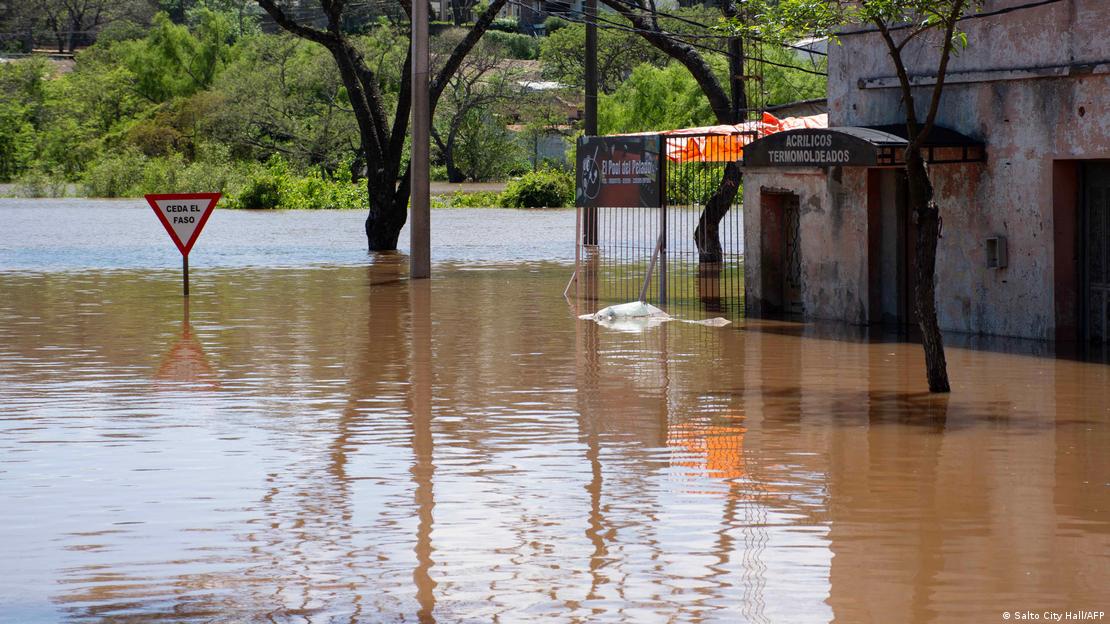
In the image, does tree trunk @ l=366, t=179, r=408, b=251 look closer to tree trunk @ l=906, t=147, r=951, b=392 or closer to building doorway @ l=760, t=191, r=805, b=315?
building doorway @ l=760, t=191, r=805, b=315

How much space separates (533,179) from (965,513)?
6025 centimetres

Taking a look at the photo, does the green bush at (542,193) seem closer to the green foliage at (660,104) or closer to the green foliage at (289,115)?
the green foliage at (660,104)

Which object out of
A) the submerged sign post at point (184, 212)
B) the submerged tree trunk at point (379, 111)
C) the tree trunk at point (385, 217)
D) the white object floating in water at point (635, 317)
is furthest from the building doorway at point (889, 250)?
the tree trunk at point (385, 217)

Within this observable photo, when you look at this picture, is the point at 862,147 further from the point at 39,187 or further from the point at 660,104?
the point at 660,104

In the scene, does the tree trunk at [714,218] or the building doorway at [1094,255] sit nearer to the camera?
the building doorway at [1094,255]

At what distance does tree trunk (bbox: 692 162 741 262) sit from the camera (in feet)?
98.8

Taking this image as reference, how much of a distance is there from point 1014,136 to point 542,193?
50640 mm

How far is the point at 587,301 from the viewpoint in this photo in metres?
23.4

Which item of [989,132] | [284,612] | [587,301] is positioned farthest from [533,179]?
[284,612]

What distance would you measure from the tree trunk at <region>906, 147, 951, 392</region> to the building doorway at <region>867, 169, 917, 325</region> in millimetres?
5241

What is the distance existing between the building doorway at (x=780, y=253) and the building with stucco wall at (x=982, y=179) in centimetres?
55

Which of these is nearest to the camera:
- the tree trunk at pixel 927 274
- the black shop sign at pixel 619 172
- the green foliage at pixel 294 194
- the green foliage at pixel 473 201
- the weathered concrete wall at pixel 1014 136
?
the tree trunk at pixel 927 274

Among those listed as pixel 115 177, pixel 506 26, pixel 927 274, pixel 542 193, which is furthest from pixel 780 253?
pixel 506 26

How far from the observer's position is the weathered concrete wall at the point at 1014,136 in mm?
16688
